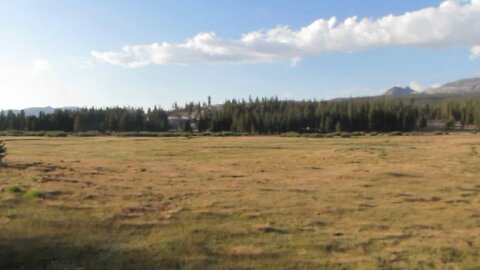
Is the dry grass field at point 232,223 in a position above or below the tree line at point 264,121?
below

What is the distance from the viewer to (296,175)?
3897 centimetres

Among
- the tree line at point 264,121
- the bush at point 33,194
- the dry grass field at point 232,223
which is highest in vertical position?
the tree line at point 264,121

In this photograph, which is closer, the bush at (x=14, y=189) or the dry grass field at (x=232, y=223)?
the dry grass field at (x=232, y=223)

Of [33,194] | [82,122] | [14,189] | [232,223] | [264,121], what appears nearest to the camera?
[232,223]

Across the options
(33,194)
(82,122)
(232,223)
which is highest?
(82,122)

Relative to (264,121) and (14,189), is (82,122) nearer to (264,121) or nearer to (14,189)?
(264,121)

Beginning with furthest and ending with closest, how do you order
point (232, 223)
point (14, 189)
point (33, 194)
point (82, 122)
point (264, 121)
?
1. point (82, 122)
2. point (264, 121)
3. point (14, 189)
4. point (33, 194)
5. point (232, 223)

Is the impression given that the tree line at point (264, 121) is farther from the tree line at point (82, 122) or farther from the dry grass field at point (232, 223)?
the dry grass field at point (232, 223)

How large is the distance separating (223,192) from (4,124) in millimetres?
170681

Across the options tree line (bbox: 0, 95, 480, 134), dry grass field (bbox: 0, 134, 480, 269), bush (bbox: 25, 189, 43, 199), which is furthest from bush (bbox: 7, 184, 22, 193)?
tree line (bbox: 0, 95, 480, 134)

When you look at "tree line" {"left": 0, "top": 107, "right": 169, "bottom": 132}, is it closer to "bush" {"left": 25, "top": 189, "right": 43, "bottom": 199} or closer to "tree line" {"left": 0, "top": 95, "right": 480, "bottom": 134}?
"tree line" {"left": 0, "top": 95, "right": 480, "bottom": 134}

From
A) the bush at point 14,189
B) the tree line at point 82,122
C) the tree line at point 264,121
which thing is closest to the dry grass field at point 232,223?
the bush at point 14,189

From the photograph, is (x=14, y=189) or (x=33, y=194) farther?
(x=14, y=189)

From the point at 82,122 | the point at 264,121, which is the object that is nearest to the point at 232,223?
the point at 264,121
